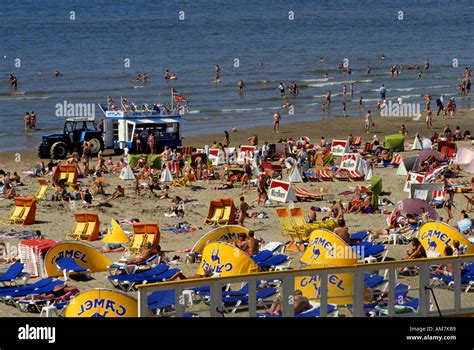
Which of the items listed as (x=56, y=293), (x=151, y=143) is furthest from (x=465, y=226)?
(x=151, y=143)

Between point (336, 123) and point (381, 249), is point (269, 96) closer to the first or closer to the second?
point (336, 123)

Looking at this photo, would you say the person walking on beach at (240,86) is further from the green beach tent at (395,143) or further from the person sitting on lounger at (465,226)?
the person sitting on lounger at (465,226)

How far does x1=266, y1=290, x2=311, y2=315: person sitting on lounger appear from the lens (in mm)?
9868

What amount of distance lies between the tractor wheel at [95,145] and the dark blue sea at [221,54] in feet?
15.6

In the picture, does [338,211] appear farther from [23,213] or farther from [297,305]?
[297,305]

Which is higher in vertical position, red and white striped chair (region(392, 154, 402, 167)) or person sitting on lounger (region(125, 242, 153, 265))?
red and white striped chair (region(392, 154, 402, 167))

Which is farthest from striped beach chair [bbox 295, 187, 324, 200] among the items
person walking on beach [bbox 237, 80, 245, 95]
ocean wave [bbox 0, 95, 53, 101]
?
ocean wave [bbox 0, 95, 53, 101]

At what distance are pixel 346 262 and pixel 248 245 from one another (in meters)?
1.94

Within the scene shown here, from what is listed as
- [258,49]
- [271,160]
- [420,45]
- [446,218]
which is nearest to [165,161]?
[271,160]

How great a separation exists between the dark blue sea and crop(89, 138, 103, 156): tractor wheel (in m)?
4.74

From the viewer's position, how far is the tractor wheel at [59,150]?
31.8 m

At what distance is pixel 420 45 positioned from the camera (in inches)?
3273

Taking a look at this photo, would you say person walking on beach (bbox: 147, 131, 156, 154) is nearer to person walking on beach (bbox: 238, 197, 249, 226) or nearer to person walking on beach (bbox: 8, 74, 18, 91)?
person walking on beach (bbox: 238, 197, 249, 226)

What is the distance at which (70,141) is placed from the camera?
106 feet
